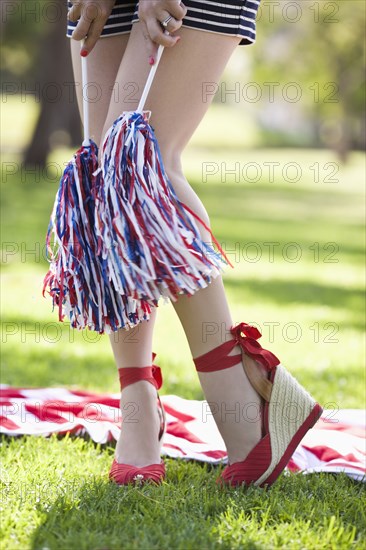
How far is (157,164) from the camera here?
5.65 feet

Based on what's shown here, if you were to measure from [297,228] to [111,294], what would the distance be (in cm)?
763

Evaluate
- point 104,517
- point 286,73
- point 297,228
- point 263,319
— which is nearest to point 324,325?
point 263,319

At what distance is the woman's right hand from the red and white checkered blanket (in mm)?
1030

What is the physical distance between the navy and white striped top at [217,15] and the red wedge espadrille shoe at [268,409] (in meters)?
0.66

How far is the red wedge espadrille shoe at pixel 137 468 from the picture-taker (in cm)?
186

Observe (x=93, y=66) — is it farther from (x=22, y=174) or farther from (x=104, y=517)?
(x=22, y=174)

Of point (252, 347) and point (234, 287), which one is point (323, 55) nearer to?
point (234, 287)

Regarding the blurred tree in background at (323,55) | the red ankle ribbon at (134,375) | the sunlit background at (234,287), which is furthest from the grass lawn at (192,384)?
the blurred tree in background at (323,55)

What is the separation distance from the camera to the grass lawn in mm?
1559

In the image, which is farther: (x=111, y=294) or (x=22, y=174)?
(x=22, y=174)

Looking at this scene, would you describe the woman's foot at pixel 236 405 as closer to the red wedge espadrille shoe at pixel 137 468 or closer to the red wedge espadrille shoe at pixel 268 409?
the red wedge espadrille shoe at pixel 268 409

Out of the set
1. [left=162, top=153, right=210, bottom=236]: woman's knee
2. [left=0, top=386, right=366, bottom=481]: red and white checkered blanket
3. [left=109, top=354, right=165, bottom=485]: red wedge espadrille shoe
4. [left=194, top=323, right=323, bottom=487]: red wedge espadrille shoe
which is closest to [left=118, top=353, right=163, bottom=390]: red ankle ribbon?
[left=109, top=354, right=165, bottom=485]: red wedge espadrille shoe

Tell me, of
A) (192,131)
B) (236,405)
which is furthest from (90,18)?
(236,405)

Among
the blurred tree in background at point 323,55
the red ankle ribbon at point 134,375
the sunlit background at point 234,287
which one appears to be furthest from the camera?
the blurred tree in background at point 323,55
